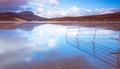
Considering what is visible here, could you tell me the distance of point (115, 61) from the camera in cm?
271

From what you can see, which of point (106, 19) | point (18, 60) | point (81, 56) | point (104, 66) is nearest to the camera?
point (104, 66)

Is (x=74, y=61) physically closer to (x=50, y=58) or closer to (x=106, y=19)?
(x=50, y=58)

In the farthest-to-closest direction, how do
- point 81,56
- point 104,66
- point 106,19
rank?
point 106,19 → point 81,56 → point 104,66

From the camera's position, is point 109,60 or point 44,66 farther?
point 109,60

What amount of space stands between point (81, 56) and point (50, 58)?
15.4 inches

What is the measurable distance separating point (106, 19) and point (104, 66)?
73.3 feet

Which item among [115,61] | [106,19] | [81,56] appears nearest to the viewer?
[115,61]

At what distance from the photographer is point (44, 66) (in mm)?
2551

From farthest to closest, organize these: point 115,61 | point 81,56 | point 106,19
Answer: point 106,19 → point 81,56 → point 115,61

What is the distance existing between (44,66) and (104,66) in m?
0.58

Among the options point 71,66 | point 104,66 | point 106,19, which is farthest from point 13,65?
point 106,19

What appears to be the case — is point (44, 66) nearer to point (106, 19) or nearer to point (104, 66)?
point (104, 66)

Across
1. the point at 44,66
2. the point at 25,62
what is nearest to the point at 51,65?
the point at 44,66

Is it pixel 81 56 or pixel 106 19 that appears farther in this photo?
pixel 106 19
